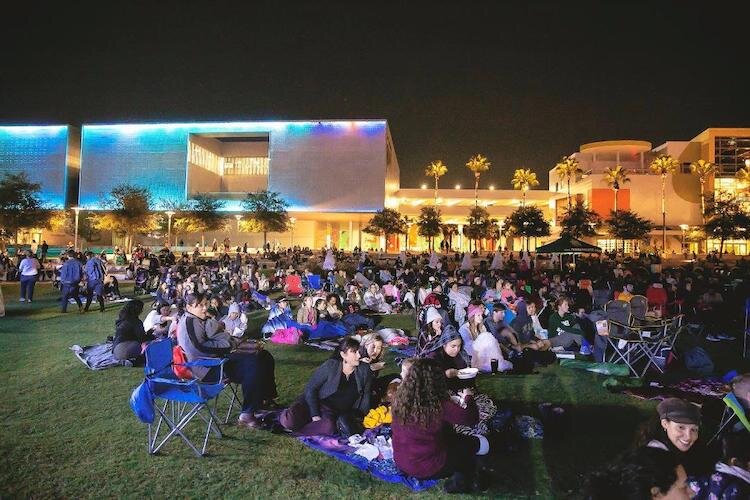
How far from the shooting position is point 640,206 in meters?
59.6

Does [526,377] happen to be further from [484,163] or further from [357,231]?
[484,163]

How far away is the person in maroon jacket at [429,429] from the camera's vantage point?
3.61 meters

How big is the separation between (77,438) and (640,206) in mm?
65071

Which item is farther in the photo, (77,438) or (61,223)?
(61,223)

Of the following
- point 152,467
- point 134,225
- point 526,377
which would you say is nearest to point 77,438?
point 152,467

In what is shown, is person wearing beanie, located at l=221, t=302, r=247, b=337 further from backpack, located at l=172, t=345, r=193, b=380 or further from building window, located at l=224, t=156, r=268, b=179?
building window, located at l=224, t=156, r=268, b=179

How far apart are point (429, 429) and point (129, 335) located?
5.79 meters

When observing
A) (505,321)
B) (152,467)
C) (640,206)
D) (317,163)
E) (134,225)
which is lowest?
(152,467)

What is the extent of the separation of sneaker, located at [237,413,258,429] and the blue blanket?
1.97ft

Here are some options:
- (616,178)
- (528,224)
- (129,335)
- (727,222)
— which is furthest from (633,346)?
(616,178)

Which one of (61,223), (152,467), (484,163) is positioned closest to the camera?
(152,467)

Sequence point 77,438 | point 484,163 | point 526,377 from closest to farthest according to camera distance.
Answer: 1. point 77,438
2. point 526,377
3. point 484,163

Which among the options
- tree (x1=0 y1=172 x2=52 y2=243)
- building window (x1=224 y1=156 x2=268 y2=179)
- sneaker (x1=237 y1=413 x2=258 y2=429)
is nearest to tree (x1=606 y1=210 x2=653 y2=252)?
building window (x1=224 y1=156 x2=268 y2=179)

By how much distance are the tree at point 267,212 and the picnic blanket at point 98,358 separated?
43580 mm
